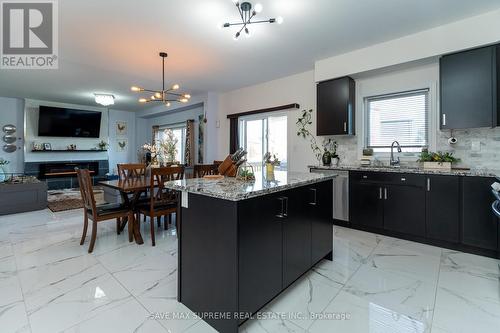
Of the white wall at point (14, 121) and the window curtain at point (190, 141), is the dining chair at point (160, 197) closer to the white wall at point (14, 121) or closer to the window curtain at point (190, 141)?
the window curtain at point (190, 141)

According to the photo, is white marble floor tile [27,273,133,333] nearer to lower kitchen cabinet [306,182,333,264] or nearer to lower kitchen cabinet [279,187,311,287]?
lower kitchen cabinet [279,187,311,287]

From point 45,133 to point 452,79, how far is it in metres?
9.58

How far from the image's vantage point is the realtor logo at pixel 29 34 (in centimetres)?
268

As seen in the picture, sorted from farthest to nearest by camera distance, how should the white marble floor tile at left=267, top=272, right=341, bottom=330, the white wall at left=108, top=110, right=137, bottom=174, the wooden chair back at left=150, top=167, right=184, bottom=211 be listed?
the white wall at left=108, top=110, right=137, bottom=174 < the wooden chair back at left=150, top=167, right=184, bottom=211 < the white marble floor tile at left=267, top=272, right=341, bottom=330

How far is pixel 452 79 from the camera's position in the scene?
299 cm

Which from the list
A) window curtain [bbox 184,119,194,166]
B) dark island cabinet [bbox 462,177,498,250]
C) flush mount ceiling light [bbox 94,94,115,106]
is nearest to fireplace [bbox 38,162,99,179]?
flush mount ceiling light [bbox 94,94,115,106]

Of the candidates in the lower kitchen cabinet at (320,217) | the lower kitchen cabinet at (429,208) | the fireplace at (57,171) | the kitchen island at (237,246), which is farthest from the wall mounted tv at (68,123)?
the lower kitchen cabinet at (320,217)

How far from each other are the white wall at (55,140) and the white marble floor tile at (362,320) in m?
8.88

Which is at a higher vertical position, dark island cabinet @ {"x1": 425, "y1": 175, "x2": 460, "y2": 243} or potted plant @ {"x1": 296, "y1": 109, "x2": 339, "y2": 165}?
potted plant @ {"x1": 296, "y1": 109, "x2": 339, "y2": 165}

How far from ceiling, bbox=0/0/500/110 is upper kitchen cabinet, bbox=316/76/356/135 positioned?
0.48 meters

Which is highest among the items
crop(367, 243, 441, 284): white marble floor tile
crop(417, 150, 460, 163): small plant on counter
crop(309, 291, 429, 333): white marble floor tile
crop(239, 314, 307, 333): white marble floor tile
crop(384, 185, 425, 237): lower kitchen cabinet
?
crop(417, 150, 460, 163): small plant on counter

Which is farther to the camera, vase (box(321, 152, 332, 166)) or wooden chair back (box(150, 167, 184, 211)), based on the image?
vase (box(321, 152, 332, 166))

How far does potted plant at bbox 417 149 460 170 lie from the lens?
306 cm

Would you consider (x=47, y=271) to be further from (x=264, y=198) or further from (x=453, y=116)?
(x=453, y=116)
